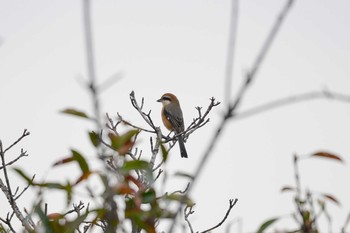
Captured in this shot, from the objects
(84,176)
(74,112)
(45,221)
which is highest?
(74,112)

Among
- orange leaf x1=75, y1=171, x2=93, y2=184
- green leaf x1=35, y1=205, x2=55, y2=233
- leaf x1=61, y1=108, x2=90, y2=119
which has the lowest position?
green leaf x1=35, y1=205, x2=55, y2=233

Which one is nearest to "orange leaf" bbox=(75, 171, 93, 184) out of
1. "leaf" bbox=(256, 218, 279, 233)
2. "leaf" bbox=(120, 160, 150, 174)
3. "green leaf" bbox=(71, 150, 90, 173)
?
"green leaf" bbox=(71, 150, 90, 173)

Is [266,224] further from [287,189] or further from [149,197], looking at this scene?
[149,197]

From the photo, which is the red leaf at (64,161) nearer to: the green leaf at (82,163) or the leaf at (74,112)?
the green leaf at (82,163)

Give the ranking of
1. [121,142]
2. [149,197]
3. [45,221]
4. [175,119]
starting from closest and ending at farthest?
[45,221] < [121,142] < [149,197] < [175,119]

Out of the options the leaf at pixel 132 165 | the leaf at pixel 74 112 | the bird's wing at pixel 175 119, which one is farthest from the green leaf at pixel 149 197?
the bird's wing at pixel 175 119

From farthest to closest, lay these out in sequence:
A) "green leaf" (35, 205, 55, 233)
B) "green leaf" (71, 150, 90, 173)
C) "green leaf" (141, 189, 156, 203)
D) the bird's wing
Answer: the bird's wing, "green leaf" (141, 189, 156, 203), "green leaf" (71, 150, 90, 173), "green leaf" (35, 205, 55, 233)

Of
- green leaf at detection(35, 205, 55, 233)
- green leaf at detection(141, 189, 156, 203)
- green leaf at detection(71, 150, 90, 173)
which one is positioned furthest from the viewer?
green leaf at detection(141, 189, 156, 203)

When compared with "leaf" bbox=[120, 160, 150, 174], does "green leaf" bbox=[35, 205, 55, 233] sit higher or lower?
lower

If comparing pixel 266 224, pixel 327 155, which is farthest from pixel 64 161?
pixel 327 155

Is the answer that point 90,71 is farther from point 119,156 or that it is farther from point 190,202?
point 190,202

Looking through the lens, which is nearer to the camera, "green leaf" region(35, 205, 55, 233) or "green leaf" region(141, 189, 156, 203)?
"green leaf" region(35, 205, 55, 233)

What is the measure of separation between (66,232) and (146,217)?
291 mm

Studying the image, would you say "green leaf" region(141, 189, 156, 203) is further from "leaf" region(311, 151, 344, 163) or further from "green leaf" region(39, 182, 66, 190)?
"leaf" region(311, 151, 344, 163)
